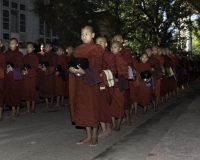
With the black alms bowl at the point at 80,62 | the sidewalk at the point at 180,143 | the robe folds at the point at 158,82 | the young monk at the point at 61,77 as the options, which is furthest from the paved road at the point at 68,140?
the young monk at the point at 61,77

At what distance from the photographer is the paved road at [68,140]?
20.6 feet

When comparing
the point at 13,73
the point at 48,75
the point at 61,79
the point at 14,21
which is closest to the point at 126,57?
the point at 13,73

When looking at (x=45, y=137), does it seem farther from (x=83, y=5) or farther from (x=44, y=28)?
(x=44, y=28)

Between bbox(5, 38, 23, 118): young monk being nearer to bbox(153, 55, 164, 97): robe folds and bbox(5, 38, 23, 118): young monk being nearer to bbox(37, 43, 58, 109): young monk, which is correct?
bbox(37, 43, 58, 109): young monk

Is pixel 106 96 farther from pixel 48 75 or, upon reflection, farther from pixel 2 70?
pixel 48 75

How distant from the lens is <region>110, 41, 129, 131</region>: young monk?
8070mm

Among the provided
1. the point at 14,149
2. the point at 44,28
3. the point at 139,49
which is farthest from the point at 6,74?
the point at 139,49

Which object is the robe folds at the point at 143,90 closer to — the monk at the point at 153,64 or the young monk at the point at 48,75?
the monk at the point at 153,64

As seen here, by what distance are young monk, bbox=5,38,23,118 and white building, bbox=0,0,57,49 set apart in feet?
40.9

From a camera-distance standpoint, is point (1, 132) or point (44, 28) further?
point (44, 28)

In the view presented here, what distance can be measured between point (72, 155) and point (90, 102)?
2.90 ft

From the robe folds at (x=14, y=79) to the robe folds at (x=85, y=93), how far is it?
3.23m

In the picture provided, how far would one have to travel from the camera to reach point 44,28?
26.6 meters

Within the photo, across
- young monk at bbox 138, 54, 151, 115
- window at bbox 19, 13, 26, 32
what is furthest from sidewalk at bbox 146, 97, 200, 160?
window at bbox 19, 13, 26, 32
